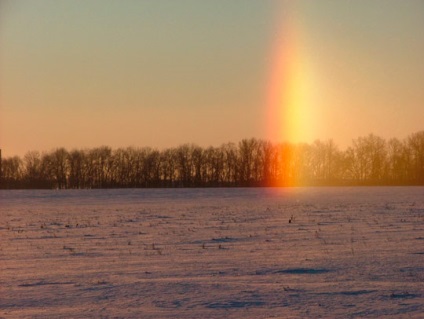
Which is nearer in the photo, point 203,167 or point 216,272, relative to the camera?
point 216,272

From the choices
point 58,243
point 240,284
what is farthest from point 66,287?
point 58,243

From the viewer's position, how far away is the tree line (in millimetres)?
129125

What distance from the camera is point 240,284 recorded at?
33.2 feet

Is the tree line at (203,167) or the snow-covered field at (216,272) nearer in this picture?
the snow-covered field at (216,272)

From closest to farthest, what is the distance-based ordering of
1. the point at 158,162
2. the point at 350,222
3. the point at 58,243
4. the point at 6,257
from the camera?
the point at 6,257, the point at 58,243, the point at 350,222, the point at 158,162

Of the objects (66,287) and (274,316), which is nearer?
(274,316)

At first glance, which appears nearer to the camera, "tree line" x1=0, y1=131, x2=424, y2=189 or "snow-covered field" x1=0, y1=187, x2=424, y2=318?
"snow-covered field" x1=0, y1=187, x2=424, y2=318

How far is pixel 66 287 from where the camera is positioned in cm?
1001

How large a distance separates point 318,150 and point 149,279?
13994 cm

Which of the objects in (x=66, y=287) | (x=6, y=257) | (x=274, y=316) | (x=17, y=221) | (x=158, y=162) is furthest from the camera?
(x=158, y=162)

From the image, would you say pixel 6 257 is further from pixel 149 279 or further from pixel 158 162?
pixel 158 162

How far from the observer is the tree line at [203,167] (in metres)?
129

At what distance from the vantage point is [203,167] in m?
133

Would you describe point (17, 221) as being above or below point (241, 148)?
below
